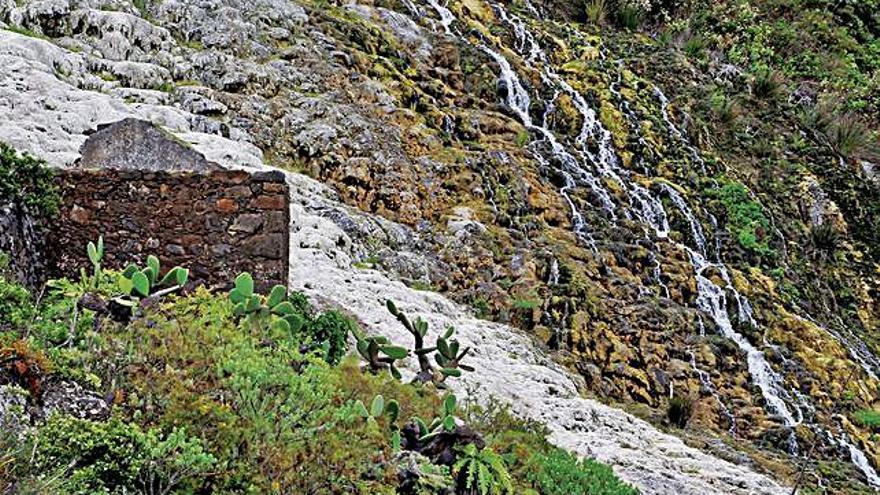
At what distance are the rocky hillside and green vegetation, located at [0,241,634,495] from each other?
→ 302cm

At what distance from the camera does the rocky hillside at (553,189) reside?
10.1 metres

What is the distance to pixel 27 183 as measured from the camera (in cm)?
673

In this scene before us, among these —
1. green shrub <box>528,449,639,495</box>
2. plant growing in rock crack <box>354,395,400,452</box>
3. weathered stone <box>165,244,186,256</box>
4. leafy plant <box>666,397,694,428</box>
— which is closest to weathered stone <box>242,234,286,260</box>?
weathered stone <box>165,244,186,256</box>

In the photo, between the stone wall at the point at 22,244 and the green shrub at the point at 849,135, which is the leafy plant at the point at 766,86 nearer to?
the green shrub at the point at 849,135

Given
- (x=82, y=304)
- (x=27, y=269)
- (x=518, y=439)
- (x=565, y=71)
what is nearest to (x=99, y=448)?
(x=82, y=304)

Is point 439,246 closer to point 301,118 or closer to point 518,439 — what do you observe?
point 301,118

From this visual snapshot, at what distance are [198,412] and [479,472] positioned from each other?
195 centimetres

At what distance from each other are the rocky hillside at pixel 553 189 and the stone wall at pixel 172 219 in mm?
1413

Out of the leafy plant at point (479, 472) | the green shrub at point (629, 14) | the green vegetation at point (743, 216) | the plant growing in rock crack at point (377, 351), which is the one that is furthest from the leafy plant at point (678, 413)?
the green shrub at point (629, 14)

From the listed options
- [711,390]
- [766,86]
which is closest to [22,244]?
[711,390]

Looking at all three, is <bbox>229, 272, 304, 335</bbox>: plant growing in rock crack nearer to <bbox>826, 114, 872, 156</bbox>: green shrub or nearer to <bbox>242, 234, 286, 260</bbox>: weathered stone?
<bbox>242, 234, 286, 260</bbox>: weathered stone

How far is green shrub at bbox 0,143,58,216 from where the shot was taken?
6496 millimetres

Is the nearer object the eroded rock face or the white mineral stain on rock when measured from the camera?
the white mineral stain on rock

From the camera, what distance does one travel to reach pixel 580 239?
13383 mm
